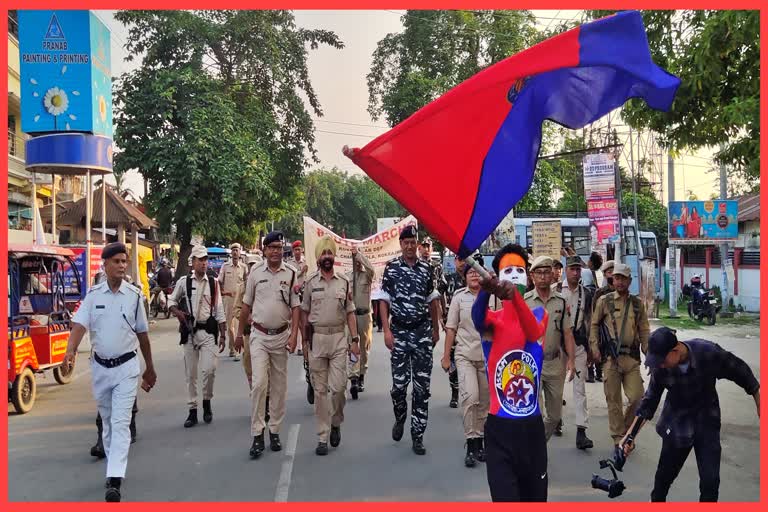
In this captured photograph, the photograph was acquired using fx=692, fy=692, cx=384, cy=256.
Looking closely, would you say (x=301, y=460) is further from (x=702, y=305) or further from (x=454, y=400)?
(x=702, y=305)

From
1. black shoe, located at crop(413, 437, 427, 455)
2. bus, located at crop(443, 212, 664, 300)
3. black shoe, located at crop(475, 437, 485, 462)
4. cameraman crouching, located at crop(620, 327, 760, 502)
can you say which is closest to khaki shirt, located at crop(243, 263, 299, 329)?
black shoe, located at crop(413, 437, 427, 455)

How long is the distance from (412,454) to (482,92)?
3.53 metres

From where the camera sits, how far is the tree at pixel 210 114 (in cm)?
1989

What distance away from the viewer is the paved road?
17.1 feet

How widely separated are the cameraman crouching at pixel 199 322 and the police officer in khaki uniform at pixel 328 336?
1.56 meters

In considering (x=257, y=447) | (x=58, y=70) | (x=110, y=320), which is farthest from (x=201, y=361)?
(x=58, y=70)

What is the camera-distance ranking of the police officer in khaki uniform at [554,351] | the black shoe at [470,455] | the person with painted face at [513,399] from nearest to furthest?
the person with painted face at [513,399] → the black shoe at [470,455] → the police officer in khaki uniform at [554,351]

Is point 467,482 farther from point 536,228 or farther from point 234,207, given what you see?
point 234,207

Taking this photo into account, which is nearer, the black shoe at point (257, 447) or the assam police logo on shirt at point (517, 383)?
the assam police logo on shirt at point (517, 383)

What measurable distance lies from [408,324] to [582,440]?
1.94 meters

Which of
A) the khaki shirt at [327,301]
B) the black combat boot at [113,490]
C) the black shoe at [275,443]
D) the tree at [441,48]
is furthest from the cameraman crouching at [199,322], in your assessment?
the tree at [441,48]

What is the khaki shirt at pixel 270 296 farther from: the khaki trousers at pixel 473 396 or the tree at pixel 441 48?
the tree at pixel 441 48

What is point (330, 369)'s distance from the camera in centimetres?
656

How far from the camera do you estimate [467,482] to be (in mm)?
5398
